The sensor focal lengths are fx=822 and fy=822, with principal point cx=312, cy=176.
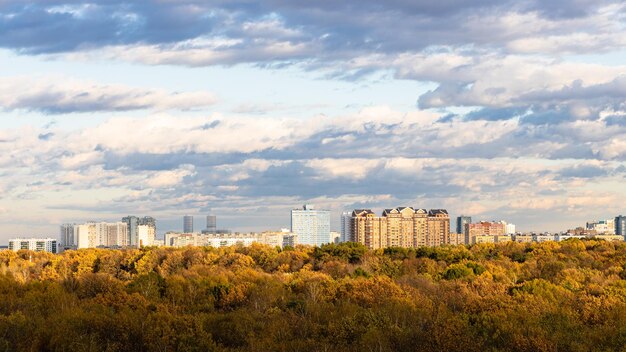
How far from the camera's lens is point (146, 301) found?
50094 millimetres

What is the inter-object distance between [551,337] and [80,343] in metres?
21.1

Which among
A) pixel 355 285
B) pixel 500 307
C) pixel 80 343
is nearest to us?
pixel 80 343

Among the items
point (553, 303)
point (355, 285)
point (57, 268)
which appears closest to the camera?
point (553, 303)

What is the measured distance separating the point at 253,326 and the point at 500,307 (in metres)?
14.1

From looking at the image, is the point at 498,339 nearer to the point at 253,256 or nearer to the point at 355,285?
the point at 355,285

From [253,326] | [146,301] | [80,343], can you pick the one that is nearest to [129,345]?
[80,343]

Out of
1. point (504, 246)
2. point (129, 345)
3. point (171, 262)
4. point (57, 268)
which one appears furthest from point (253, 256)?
point (129, 345)

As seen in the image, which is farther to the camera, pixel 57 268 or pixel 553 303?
pixel 57 268

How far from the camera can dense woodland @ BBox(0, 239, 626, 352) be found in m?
37.7

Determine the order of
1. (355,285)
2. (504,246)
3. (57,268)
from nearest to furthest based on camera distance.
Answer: (355,285), (57,268), (504,246)

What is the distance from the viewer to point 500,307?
150 feet

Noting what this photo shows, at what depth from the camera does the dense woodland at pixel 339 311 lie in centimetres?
3772

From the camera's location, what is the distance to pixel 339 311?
1870 inches

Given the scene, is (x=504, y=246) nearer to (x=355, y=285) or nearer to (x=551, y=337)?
(x=355, y=285)
